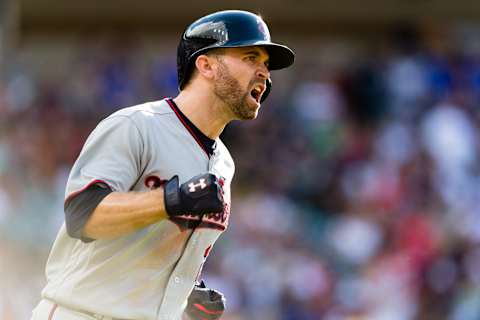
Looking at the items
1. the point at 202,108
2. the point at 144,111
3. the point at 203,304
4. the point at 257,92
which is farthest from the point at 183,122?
the point at 203,304

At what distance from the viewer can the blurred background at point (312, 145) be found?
9.20 meters

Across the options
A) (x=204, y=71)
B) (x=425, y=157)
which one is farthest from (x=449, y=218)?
(x=204, y=71)

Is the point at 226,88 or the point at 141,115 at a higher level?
the point at 226,88

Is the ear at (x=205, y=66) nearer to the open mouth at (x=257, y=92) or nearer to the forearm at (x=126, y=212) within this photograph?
the open mouth at (x=257, y=92)

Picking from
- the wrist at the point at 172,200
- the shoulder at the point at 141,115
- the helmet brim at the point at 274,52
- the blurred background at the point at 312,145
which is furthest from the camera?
the blurred background at the point at 312,145

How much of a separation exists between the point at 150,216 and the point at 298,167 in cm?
785

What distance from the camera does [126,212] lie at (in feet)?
10.8

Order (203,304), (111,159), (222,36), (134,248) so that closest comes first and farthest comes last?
(111,159), (134,248), (222,36), (203,304)

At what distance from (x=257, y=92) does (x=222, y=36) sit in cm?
28

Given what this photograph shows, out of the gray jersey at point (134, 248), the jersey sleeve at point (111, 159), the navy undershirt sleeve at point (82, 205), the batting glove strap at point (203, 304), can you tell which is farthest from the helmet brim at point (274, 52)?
the batting glove strap at point (203, 304)

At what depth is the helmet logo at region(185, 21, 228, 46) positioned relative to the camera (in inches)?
150

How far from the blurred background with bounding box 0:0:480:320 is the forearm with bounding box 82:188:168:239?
4.76 m

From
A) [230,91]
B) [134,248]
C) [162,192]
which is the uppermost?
[230,91]

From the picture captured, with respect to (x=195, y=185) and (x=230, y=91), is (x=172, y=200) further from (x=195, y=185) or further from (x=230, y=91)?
(x=230, y=91)
